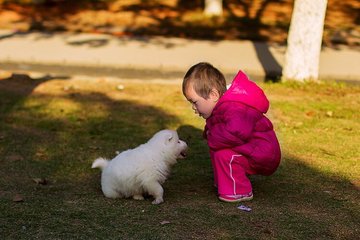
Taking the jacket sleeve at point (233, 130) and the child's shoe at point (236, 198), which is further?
the child's shoe at point (236, 198)

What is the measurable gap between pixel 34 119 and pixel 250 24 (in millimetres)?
9892

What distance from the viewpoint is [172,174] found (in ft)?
19.6

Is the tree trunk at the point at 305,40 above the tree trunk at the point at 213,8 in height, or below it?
above

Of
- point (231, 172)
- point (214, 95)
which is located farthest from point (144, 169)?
point (214, 95)

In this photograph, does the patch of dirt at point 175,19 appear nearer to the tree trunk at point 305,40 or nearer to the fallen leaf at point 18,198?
the tree trunk at point 305,40

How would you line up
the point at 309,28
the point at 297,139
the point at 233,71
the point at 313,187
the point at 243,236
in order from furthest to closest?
the point at 233,71
the point at 309,28
the point at 297,139
the point at 313,187
the point at 243,236

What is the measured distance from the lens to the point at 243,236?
4.40 meters

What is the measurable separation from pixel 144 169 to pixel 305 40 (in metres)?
5.49

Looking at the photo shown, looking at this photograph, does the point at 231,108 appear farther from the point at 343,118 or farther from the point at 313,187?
the point at 343,118

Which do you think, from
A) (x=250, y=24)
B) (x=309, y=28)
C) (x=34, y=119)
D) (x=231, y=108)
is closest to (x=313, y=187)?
(x=231, y=108)

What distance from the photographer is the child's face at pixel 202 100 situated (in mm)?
5211

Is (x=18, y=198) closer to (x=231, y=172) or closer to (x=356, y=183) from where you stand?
(x=231, y=172)

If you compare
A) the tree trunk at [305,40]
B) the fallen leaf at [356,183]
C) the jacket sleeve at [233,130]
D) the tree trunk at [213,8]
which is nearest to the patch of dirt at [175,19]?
the tree trunk at [213,8]

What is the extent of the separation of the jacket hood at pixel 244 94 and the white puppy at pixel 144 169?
0.50m
